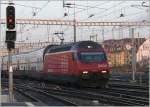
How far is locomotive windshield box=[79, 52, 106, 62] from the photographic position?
31578 mm

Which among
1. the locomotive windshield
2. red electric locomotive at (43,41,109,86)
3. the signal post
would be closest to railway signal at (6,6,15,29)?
the signal post

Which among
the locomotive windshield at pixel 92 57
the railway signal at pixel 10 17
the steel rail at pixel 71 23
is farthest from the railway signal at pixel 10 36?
the steel rail at pixel 71 23

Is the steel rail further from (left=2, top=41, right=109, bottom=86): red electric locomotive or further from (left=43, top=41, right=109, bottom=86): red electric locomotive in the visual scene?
(left=43, top=41, right=109, bottom=86): red electric locomotive

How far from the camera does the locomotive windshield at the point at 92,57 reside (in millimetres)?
31578

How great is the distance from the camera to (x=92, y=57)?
31.9 metres

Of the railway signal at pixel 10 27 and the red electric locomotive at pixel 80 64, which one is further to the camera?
→ the red electric locomotive at pixel 80 64

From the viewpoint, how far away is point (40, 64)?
42.9 meters

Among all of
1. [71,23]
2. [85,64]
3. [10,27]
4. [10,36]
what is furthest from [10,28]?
[71,23]

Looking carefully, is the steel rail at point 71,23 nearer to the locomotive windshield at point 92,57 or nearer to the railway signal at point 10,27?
the locomotive windshield at point 92,57

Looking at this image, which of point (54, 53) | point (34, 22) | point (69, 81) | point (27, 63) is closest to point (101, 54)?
point (69, 81)

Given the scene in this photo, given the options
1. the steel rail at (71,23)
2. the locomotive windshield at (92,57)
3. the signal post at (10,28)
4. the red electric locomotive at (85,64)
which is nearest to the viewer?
the signal post at (10,28)

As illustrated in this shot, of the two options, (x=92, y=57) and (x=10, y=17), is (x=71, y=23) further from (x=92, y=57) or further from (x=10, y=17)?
(x=10, y=17)

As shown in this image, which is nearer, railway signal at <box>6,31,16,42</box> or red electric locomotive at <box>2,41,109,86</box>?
railway signal at <box>6,31,16,42</box>

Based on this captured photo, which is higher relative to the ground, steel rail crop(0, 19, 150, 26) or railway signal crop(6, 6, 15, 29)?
steel rail crop(0, 19, 150, 26)
